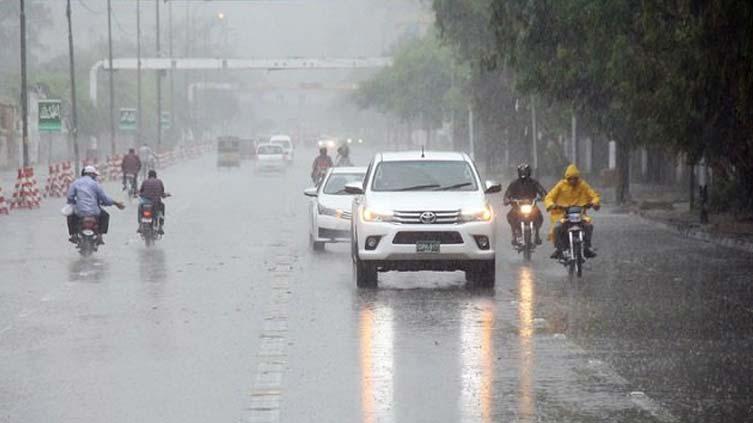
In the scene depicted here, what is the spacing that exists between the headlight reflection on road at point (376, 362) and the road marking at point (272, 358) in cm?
63

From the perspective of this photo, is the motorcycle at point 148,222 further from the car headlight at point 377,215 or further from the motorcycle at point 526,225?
the car headlight at point 377,215

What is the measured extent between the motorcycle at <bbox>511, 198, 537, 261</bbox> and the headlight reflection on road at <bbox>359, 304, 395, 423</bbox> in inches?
321

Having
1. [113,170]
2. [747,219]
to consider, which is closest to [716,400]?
[747,219]

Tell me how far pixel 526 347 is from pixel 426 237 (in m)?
6.07

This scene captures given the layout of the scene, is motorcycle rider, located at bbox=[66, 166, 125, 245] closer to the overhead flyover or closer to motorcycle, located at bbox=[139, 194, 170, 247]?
motorcycle, located at bbox=[139, 194, 170, 247]

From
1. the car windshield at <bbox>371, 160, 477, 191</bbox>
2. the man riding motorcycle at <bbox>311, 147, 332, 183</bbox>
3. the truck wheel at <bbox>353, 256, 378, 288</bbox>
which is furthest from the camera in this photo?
the man riding motorcycle at <bbox>311, 147, 332, 183</bbox>

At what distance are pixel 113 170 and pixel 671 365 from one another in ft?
214

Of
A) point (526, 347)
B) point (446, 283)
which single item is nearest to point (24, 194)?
point (446, 283)

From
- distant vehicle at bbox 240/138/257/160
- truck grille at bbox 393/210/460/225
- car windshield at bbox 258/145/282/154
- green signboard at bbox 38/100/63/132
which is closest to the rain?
truck grille at bbox 393/210/460/225

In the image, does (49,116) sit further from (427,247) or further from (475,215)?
(427,247)

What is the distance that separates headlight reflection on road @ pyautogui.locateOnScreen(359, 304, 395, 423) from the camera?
1165 centimetres

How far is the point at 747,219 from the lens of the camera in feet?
118

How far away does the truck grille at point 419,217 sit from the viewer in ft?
70.4

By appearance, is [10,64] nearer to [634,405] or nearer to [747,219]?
[747,219]
